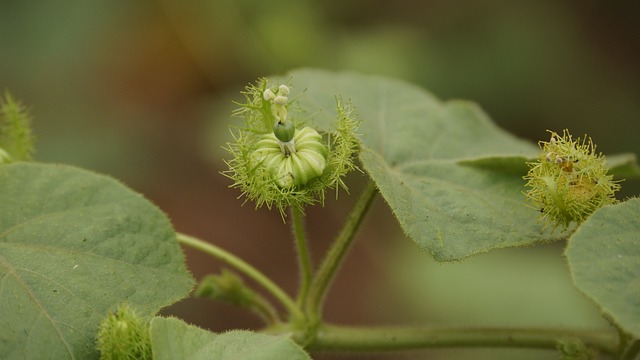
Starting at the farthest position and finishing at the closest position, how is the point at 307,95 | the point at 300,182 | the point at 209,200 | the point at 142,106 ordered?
1. the point at 142,106
2. the point at 209,200
3. the point at 307,95
4. the point at 300,182

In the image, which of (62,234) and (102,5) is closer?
(62,234)

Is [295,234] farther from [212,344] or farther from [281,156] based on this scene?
[212,344]

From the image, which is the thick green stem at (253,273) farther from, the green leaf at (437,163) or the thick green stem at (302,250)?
the green leaf at (437,163)

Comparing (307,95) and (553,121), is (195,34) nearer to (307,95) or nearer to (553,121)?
(553,121)

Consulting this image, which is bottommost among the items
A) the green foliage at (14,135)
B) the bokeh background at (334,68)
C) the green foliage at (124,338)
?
the bokeh background at (334,68)

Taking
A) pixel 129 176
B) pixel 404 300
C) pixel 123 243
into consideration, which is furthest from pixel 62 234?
pixel 129 176

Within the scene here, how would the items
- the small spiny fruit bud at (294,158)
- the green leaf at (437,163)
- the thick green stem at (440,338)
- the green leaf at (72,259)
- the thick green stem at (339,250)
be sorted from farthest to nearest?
the thick green stem at (440,338) → the thick green stem at (339,250) → the green leaf at (437,163) → the small spiny fruit bud at (294,158) → the green leaf at (72,259)

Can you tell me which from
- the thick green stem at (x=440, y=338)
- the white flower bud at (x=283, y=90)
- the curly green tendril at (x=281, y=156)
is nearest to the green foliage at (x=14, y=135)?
the curly green tendril at (x=281, y=156)
